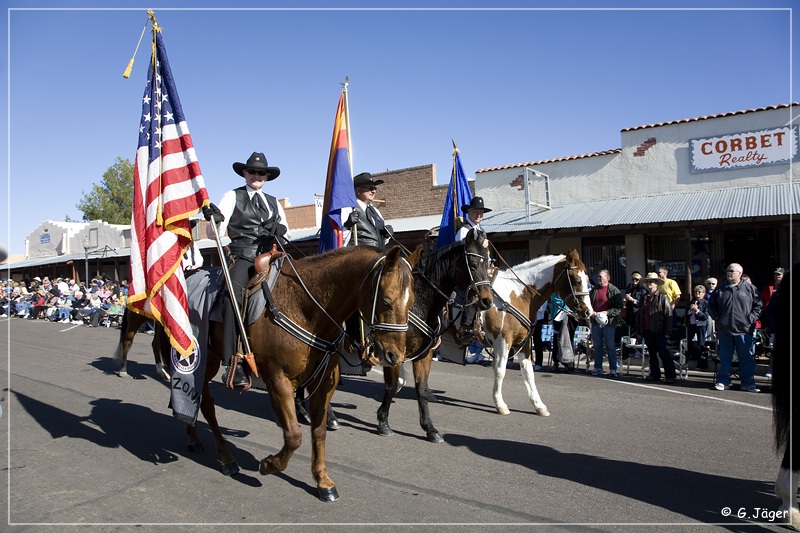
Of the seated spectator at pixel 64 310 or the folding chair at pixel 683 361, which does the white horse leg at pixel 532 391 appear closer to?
the folding chair at pixel 683 361

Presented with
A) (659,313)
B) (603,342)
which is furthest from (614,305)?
(659,313)

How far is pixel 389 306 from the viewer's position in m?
4.42

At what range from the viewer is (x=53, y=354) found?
46.1 feet

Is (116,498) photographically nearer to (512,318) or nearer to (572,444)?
(572,444)

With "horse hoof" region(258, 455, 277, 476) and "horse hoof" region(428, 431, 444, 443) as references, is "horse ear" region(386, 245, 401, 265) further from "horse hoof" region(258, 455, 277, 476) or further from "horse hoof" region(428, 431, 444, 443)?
"horse hoof" region(428, 431, 444, 443)

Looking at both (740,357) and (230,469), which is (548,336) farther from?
(230,469)

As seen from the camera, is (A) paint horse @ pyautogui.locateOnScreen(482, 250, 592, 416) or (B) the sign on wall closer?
(A) paint horse @ pyautogui.locateOnScreen(482, 250, 592, 416)

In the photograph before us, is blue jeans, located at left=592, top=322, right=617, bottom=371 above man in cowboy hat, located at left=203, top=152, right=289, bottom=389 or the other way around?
the other way around

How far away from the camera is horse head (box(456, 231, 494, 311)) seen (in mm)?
6367

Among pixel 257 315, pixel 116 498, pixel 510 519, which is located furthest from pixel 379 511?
pixel 116 498

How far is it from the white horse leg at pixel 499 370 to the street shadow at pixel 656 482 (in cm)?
160

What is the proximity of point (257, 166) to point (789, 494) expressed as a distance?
5475mm

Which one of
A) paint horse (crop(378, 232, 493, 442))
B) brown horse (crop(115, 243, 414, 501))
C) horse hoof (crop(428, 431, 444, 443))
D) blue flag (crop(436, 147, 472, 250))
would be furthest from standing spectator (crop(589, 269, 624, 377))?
brown horse (crop(115, 243, 414, 501))

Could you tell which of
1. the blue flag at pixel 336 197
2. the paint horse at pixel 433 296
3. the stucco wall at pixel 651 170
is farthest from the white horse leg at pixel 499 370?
the stucco wall at pixel 651 170
